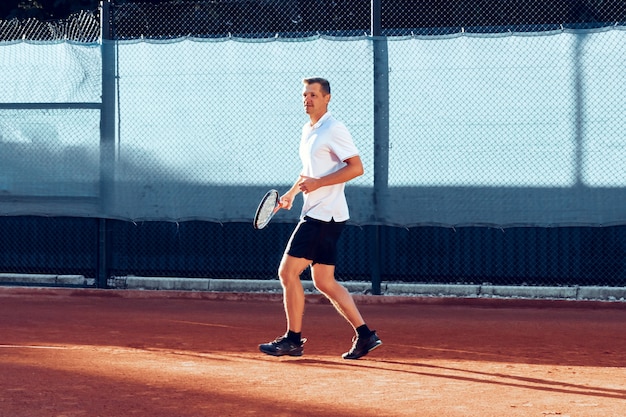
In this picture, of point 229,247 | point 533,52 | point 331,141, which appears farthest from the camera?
point 229,247

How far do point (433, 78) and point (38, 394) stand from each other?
5.59 meters

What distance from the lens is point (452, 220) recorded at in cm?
1046

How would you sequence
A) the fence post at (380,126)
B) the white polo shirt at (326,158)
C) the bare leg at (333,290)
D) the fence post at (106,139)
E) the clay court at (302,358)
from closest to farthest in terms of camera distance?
1. the clay court at (302,358)
2. the white polo shirt at (326,158)
3. the bare leg at (333,290)
4. the fence post at (380,126)
5. the fence post at (106,139)

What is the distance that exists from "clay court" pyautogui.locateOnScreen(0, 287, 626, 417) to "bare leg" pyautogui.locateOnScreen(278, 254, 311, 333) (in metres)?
0.28

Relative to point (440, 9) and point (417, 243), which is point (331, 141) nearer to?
point (417, 243)

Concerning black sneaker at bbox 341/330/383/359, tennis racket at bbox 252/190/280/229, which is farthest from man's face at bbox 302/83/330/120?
black sneaker at bbox 341/330/383/359

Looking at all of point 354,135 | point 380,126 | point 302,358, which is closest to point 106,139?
point 354,135

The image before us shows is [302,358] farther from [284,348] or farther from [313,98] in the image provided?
[313,98]

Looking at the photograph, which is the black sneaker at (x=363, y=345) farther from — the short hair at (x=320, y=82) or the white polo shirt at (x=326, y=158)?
the short hair at (x=320, y=82)

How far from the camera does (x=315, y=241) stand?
7312 millimetres

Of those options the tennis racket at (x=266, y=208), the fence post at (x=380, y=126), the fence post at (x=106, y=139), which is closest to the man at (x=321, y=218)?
the tennis racket at (x=266, y=208)

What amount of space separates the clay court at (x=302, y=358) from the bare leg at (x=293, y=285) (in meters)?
0.28

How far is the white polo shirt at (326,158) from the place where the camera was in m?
7.25

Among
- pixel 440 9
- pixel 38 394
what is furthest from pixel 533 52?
pixel 38 394
